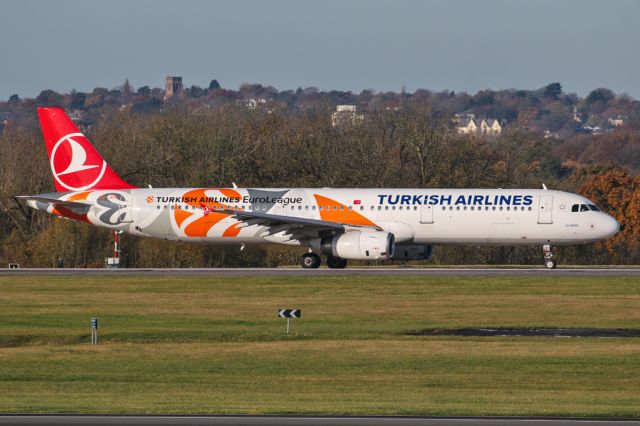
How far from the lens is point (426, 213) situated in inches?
2208

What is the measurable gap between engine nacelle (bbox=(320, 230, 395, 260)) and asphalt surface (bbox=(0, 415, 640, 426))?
34.0 meters

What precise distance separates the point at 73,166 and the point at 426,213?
1776cm

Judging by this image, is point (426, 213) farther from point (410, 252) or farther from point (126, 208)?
point (126, 208)

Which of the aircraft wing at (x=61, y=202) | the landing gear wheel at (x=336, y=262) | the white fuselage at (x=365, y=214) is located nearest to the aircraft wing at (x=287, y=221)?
the white fuselage at (x=365, y=214)

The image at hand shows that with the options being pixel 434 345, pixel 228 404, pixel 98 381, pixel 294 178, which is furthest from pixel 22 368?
pixel 294 178

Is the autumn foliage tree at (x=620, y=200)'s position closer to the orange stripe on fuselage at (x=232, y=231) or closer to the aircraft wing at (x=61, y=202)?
the orange stripe on fuselage at (x=232, y=231)

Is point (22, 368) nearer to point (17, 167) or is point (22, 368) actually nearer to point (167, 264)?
point (167, 264)

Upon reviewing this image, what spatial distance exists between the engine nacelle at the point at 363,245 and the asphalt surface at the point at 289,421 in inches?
1338

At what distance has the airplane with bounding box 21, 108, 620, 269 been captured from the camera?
5534 cm

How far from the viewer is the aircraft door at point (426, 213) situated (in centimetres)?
5603

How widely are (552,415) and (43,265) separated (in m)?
47.8

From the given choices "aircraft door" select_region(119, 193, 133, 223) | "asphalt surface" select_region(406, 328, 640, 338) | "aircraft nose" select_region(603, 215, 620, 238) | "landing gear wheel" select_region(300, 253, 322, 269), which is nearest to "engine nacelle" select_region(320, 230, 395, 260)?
"landing gear wheel" select_region(300, 253, 322, 269)

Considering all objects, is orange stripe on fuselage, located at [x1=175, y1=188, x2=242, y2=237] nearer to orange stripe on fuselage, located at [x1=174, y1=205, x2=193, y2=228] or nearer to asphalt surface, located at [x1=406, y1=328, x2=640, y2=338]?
orange stripe on fuselage, located at [x1=174, y1=205, x2=193, y2=228]

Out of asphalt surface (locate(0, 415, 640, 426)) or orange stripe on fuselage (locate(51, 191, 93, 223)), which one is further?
orange stripe on fuselage (locate(51, 191, 93, 223))
